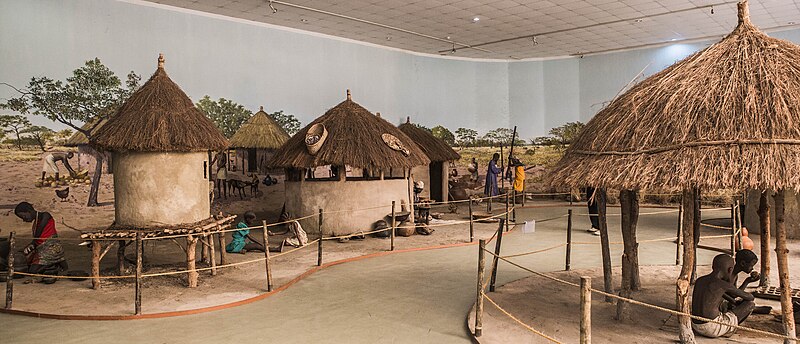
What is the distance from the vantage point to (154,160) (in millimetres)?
7734

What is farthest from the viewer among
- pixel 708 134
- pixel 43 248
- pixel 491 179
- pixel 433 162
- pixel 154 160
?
pixel 433 162

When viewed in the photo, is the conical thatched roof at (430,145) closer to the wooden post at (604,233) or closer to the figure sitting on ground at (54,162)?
the figure sitting on ground at (54,162)

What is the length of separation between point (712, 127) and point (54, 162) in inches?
536

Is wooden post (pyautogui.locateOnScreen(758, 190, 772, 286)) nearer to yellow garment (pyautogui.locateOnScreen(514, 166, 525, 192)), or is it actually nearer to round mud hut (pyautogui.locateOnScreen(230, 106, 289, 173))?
yellow garment (pyautogui.locateOnScreen(514, 166, 525, 192))

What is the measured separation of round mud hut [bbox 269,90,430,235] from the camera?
11.4m

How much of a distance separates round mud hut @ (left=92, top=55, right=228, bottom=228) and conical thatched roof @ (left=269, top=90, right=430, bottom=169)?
11.2ft

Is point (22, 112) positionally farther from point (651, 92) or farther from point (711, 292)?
point (711, 292)

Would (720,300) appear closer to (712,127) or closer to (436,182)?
(712,127)

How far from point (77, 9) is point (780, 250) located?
14.7 meters

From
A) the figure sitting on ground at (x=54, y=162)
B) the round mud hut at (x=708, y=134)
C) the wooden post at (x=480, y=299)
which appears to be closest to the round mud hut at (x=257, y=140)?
the figure sitting on ground at (x=54, y=162)

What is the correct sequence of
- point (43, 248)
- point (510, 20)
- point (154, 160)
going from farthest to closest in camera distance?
1. point (510, 20)
2. point (43, 248)
3. point (154, 160)

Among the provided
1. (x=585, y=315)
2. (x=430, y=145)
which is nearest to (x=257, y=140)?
(x=430, y=145)

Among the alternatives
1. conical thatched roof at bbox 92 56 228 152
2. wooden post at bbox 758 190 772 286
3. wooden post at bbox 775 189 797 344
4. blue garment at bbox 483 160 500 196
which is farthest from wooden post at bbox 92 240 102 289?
blue garment at bbox 483 160 500 196

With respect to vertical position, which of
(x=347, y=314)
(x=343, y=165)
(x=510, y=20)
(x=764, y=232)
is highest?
(x=510, y=20)
